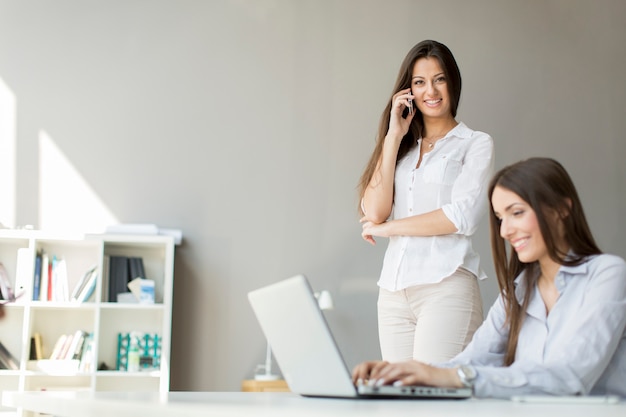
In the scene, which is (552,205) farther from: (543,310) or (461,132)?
(461,132)

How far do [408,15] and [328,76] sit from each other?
63 cm

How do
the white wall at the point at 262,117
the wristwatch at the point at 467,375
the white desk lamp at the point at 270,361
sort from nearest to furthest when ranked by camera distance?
the wristwatch at the point at 467,375 → the white desk lamp at the point at 270,361 → the white wall at the point at 262,117

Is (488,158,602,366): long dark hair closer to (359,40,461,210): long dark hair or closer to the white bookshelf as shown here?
(359,40,461,210): long dark hair

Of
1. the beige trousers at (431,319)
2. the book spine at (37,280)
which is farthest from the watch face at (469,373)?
the book spine at (37,280)

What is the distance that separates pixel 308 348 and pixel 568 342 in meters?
0.52

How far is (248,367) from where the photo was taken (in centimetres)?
449

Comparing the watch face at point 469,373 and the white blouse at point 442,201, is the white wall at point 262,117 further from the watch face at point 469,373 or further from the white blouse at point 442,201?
the watch face at point 469,373

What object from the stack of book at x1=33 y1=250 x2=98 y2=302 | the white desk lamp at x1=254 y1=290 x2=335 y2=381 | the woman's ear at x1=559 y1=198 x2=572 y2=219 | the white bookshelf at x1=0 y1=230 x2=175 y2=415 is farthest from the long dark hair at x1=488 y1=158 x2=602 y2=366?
the stack of book at x1=33 y1=250 x2=98 y2=302

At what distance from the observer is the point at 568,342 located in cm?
150

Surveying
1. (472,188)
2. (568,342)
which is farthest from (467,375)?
(472,188)

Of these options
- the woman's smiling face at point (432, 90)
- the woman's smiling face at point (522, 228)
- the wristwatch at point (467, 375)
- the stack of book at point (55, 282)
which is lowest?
the stack of book at point (55, 282)

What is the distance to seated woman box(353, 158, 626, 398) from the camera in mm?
1387

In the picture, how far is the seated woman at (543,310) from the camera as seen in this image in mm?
1387

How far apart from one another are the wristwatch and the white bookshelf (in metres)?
2.95
